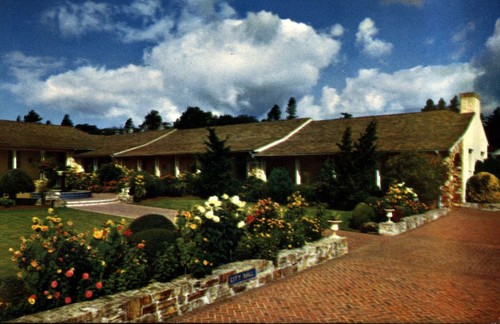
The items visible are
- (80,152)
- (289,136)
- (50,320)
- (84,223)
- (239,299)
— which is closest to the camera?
(50,320)

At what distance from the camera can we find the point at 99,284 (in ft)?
15.9

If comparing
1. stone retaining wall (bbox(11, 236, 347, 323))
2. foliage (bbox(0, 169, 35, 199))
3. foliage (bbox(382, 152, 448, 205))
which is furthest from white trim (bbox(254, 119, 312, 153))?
stone retaining wall (bbox(11, 236, 347, 323))

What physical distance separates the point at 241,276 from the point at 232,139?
2405cm

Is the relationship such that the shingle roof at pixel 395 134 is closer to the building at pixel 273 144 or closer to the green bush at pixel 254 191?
the building at pixel 273 144

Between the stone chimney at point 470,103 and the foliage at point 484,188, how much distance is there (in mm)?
5084

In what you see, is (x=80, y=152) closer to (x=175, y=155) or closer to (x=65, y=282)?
(x=175, y=155)

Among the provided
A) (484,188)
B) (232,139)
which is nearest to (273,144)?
(232,139)

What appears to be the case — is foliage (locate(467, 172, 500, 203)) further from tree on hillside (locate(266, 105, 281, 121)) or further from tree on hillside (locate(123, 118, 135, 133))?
tree on hillside (locate(123, 118, 135, 133))

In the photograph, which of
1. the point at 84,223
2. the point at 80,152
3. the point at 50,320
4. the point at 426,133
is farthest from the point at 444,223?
the point at 80,152

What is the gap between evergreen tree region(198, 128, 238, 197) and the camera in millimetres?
22203

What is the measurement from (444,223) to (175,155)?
20317 mm

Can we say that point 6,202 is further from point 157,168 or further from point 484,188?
point 484,188

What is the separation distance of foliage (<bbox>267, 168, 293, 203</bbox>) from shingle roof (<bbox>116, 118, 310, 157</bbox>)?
487 cm

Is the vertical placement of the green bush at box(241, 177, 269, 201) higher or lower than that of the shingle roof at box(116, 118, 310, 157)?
lower
